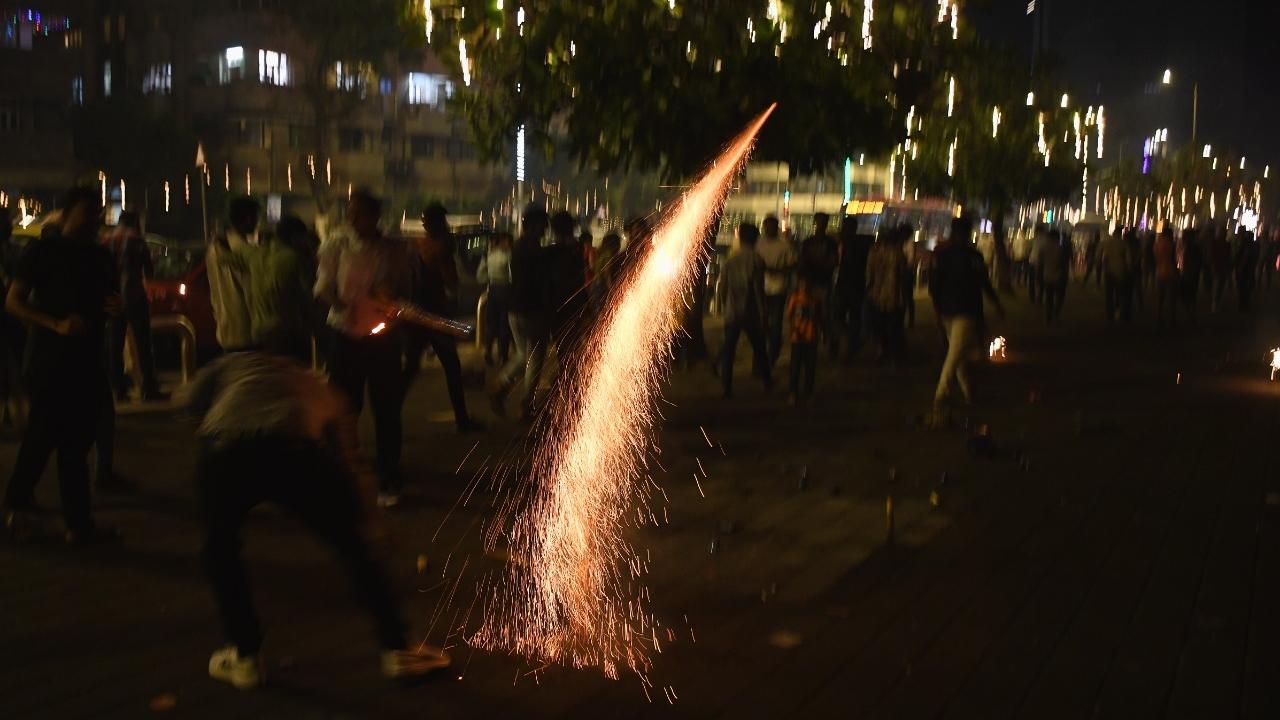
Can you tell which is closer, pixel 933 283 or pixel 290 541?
pixel 290 541

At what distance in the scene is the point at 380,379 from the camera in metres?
7.79

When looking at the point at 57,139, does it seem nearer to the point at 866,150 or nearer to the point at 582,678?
the point at 866,150

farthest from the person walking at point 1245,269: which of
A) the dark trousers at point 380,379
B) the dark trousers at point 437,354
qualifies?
the dark trousers at point 380,379

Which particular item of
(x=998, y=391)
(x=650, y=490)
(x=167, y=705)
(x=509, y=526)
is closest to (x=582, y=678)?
(x=167, y=705)

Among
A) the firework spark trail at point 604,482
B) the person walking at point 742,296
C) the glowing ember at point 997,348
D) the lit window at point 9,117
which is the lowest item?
the glowing ember at point 997,348

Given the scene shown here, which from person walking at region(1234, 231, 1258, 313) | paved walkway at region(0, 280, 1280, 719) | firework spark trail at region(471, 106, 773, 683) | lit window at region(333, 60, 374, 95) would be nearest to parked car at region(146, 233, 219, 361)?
paved walkway at region(0, 280, 1280, 719)

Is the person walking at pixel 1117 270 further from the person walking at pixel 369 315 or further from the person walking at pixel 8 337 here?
the person walking at pixel 8 337

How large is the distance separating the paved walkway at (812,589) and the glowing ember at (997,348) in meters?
6.38

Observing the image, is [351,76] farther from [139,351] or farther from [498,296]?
[139,351]

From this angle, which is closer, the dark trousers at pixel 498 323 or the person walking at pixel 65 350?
the person walking at pixel 65 350

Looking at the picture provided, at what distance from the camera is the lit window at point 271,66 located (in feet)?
196

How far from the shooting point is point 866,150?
1548 cm

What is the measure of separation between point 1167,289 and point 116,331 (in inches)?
693

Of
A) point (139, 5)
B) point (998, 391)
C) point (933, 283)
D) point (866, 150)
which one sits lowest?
point (998, 391)
